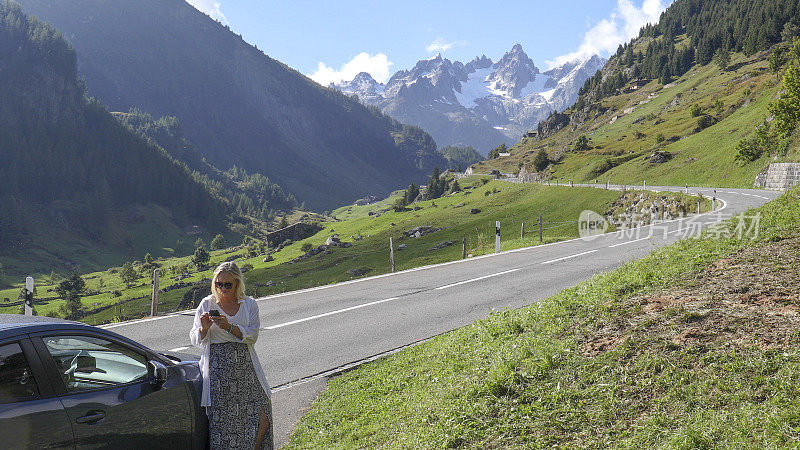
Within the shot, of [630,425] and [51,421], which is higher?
[51,421]

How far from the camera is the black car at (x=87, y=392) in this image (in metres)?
3.94

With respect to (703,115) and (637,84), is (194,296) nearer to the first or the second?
(703,115)

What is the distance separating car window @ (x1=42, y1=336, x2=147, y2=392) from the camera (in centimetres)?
443

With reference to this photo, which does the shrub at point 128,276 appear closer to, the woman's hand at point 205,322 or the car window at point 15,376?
the woman's hand at point 205,322

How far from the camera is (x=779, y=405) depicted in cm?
420

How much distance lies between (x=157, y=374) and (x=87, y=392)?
0.90 m

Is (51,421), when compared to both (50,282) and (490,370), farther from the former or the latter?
(50,282)

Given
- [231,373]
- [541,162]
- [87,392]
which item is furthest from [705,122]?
[87,392]

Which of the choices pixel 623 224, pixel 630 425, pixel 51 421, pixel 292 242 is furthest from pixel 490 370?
pixel 292 242

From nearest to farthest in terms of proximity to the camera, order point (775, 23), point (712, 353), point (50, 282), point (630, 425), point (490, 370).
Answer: point (630, 425) < point (712, 353) < point (490, 370) < point (775, 23) < point (50, 282)

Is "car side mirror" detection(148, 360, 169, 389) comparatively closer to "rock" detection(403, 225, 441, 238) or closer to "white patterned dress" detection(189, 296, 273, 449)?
"white patterned dress" detection(189, 296, 273, 449)

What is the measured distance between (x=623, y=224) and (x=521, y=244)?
23.7m

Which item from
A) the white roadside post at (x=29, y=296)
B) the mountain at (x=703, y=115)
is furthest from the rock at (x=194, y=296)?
the mountain at (x=703, y=115)

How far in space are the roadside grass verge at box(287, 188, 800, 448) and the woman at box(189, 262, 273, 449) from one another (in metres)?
1.46
